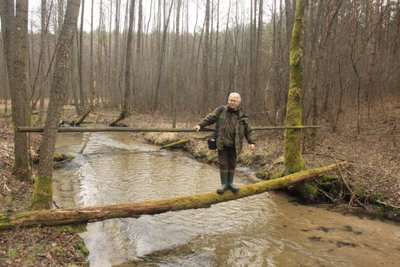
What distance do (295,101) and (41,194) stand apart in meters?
6.87

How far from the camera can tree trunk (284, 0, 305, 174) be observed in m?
8.56

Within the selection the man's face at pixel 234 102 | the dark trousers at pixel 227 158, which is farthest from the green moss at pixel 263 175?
the man's face at pixel 234 102

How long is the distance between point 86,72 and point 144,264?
2095 inches

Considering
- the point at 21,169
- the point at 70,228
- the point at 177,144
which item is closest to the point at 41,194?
the point at 70,228

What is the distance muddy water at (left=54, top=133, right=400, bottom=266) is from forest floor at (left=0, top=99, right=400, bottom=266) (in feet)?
2.17

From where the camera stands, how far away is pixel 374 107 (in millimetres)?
16797

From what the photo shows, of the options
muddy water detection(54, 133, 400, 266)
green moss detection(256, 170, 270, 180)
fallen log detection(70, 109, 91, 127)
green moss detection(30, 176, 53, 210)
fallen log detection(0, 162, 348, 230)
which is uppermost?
fallen log detection(70, 109, 91, 127)

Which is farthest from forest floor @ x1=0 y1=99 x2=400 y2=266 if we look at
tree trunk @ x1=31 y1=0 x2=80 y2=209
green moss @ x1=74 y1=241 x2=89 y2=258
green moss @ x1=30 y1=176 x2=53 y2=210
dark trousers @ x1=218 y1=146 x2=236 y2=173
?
dark trousers @ x1=218 y1=146 x2=236 y2=173

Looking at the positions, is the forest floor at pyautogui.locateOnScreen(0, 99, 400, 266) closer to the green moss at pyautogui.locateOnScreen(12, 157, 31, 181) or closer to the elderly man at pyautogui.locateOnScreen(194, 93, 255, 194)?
the green moss at pyautogui.locateOnScreen(12, 157, 31, 181)

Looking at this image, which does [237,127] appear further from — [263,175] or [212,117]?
[263,175]

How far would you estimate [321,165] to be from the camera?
9.56 meters

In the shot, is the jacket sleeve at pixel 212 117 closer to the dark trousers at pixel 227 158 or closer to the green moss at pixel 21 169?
the dark trousers at pixel 227 158

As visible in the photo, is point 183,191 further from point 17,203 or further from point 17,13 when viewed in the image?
point 17,13

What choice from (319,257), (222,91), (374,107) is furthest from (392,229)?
(222,91)
